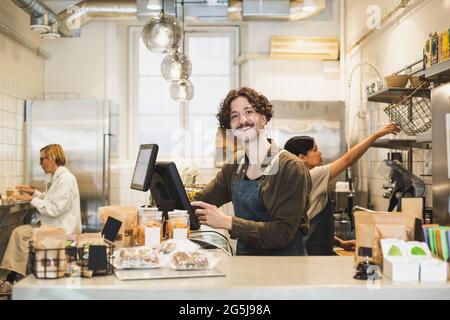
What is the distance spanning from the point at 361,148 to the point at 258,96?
136 cm

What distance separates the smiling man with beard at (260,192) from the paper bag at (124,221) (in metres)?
0.26

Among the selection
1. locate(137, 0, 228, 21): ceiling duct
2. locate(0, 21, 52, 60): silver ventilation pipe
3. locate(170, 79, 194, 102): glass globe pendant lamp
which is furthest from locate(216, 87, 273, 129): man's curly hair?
locate(0, 21, 52, 60): silver ventilation pipe

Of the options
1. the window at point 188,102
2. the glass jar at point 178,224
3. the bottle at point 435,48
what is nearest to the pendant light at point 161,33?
the bottle at point 435,48

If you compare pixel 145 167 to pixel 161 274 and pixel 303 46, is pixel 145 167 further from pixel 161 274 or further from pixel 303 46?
pixel 303 46

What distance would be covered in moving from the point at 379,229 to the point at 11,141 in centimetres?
476

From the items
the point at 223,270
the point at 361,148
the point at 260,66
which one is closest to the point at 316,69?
the point at 260,66

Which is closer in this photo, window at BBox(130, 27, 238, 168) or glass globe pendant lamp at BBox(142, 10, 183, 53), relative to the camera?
glass globe pendant lamp at BBox(142, 10, 183, 53)

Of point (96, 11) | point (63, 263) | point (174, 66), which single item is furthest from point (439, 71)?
point (96, 11)

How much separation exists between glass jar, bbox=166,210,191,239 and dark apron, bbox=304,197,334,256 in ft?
6.19

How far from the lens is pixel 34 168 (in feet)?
20.1

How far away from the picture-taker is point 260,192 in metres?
2.51

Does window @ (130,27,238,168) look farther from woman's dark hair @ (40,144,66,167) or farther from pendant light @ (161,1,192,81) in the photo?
pendant light @ (161,1,192,81)

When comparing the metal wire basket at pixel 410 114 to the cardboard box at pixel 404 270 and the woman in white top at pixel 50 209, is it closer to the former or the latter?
the cardboard box at pixel 404 270

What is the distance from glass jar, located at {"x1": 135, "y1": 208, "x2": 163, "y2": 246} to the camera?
85.7 inches
